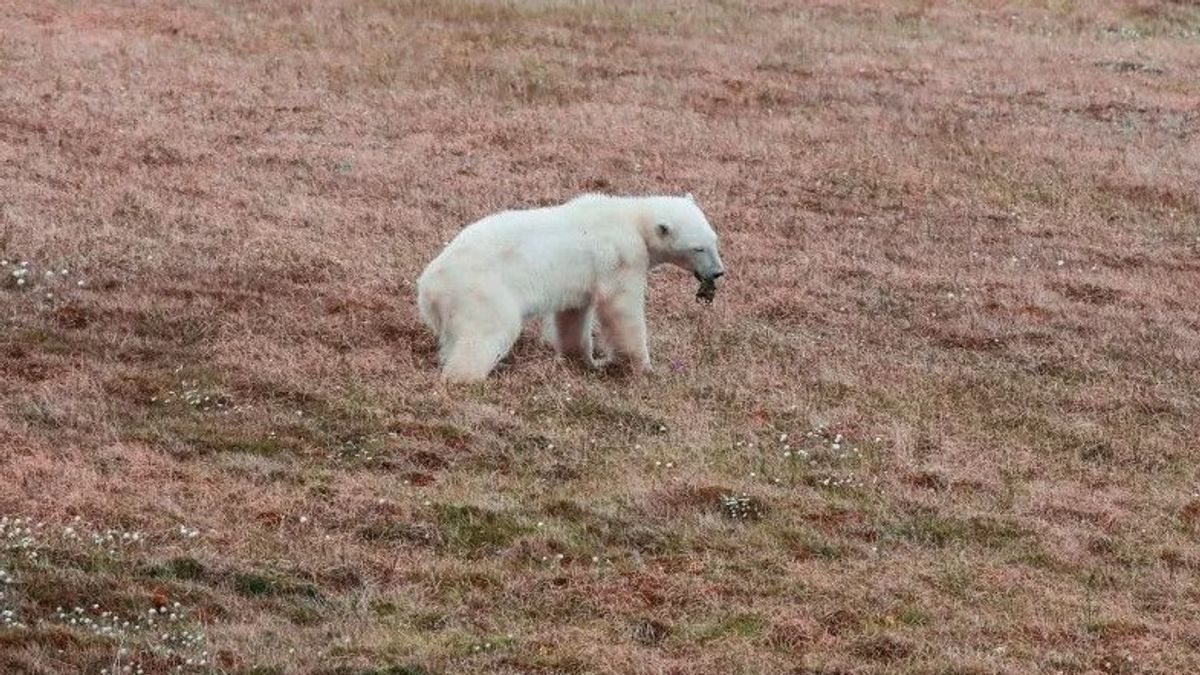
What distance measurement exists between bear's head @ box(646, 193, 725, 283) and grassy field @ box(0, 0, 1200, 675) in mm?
717

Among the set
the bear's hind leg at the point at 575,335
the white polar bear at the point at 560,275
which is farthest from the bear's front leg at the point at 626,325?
the bear's hind leg at the point at 575,335

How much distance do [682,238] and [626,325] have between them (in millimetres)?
879

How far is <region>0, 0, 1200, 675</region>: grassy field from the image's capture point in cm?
943

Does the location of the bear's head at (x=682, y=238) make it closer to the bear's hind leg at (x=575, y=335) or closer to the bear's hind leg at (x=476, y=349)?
the bear's hind leg at (x=575, y=335)

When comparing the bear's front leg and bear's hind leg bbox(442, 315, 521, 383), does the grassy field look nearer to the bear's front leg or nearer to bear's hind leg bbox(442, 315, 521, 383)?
bear's hind leg bbox(442, 315, 521, 383)

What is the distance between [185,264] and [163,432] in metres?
4.38

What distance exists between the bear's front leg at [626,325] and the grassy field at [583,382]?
0.87 ft

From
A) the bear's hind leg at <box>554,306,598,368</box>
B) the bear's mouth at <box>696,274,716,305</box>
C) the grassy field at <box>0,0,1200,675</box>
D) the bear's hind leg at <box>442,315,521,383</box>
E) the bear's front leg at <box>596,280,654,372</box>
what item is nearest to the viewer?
the grassy field at <box>0,0,1200,675</box>

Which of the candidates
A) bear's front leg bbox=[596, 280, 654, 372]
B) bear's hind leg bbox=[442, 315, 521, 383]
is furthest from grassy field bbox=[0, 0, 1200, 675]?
bear's front leg bbox=[596, 280, 654, 372]

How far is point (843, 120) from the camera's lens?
2456 centimetres

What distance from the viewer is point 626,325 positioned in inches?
538

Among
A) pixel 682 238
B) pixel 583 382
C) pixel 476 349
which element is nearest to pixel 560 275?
pixel 583 382

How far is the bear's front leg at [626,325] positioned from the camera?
1367 centimetres

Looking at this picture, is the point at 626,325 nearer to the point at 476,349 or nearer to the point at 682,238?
the point at 682,238
